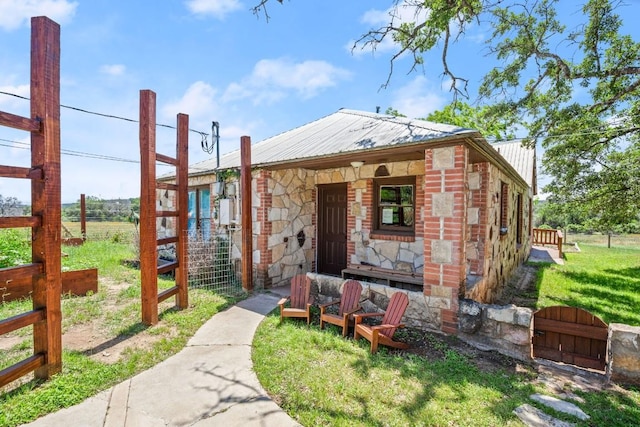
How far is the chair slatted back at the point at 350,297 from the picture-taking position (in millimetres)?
4773

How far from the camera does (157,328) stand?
14.5ft

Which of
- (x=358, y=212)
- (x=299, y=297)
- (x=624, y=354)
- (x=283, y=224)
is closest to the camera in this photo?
(x=624, y=354)

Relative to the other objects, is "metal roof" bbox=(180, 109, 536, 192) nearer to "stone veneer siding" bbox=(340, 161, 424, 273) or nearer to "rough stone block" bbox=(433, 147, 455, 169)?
"rough stone block" bbox=(433, 147, 455, 169)

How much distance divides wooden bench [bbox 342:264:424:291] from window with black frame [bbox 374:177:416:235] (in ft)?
2.96

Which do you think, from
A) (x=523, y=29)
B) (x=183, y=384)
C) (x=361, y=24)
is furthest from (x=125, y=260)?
(x=523, y=29)

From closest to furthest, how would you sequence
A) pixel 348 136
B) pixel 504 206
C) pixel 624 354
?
1. pixel 624 354
2. pixel 348 136
3. pixel 504 206

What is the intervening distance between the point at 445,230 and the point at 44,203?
190 inches

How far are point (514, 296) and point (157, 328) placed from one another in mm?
8106

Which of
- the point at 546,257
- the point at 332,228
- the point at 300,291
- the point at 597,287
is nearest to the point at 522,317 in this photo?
the point at 300,291

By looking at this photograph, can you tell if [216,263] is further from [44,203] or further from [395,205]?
Result: [44,203]

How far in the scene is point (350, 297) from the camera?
4844mm

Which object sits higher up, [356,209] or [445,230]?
[356,209]

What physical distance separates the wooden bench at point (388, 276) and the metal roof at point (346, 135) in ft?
8.73

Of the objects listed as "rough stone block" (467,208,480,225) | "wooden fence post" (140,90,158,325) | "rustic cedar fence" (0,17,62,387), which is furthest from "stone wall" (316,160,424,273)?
"rustic cedar fence" (0,17,62,387)
